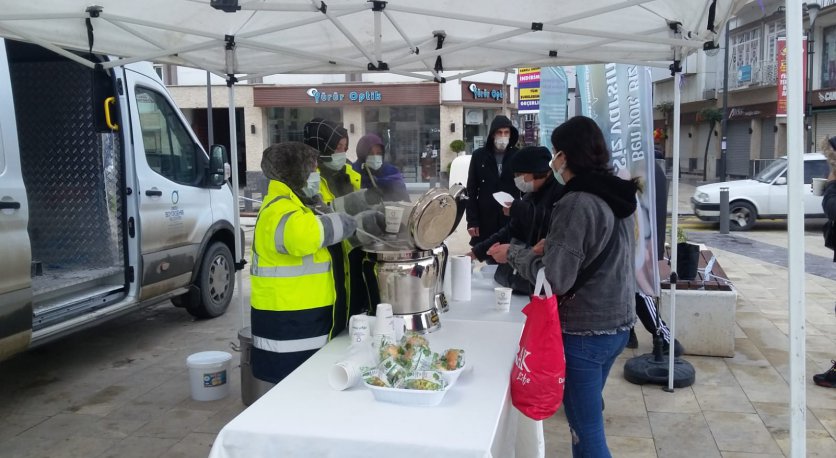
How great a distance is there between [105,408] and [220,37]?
2585 millimetres

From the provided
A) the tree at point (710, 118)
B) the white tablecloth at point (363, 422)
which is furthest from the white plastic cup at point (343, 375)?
the tree at point (710, 118)

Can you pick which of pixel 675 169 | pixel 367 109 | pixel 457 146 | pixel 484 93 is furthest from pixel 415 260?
pixel 484 93

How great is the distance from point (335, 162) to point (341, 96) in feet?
75.4

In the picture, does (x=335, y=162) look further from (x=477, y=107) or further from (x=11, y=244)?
(x=477, y=107)

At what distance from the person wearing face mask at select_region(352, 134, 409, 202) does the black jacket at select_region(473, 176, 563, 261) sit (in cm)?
54

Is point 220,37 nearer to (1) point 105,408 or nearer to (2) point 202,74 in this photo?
(1) point 105,408

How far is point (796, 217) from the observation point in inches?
87.0

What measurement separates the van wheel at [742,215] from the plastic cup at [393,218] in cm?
1289

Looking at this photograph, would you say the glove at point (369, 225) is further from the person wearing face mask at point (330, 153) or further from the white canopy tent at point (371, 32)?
the white canopy tent at point (371, 32)

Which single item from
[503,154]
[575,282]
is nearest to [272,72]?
[503,154]

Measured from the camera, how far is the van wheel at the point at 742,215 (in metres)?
13.9

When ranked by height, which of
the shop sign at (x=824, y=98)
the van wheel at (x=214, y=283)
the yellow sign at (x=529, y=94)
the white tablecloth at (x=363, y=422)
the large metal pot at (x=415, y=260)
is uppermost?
the shop sign at (x=824, y=98)

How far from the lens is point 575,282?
2.55 metres

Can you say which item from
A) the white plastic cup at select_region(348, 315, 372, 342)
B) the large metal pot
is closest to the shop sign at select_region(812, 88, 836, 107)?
the large metal pot
